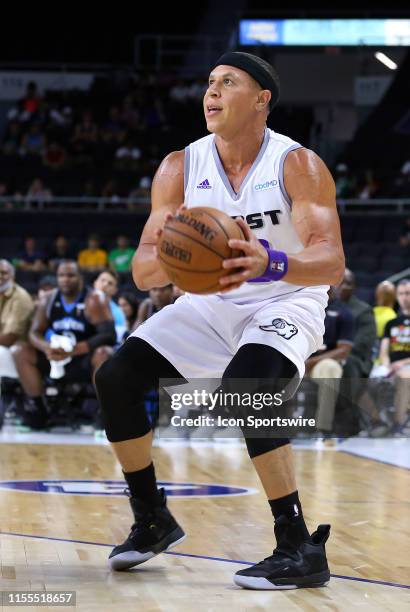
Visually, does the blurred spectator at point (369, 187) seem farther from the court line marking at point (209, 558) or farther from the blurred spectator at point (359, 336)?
the court line marking at point (209, 558)

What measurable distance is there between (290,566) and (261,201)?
123 centimetres

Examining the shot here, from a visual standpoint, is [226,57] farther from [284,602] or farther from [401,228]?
[401,228]

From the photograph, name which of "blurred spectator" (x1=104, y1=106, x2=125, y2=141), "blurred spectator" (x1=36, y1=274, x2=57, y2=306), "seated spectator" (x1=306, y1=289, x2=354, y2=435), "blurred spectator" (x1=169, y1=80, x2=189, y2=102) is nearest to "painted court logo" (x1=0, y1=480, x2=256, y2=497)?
"seated spectator" (x1=306, y1=289, x2=354, y2=435)

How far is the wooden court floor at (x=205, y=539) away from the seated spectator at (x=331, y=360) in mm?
1766

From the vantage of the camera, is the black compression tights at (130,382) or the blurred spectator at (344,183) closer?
the black compression tights at (130,382)

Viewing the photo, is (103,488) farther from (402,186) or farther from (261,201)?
(402,186)

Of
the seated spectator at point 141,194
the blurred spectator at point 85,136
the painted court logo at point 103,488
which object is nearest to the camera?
the painted court logo at point 103,488

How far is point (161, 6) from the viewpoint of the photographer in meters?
23.0

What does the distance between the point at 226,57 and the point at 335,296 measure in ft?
18.6

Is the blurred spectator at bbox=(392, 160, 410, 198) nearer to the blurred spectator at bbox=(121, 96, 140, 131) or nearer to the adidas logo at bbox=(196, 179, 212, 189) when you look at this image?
the blurred spectator at bbox=(121, 96, 140, 131)

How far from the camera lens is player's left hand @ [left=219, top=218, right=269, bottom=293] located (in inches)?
113

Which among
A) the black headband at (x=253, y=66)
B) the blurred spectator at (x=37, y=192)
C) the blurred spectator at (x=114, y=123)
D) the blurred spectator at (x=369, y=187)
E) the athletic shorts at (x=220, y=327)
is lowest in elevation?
the athletic shorts at (x=220, y=327)

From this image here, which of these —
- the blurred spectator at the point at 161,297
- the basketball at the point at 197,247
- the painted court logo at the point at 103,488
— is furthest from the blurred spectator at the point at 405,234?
the basketball at the point at 197,247

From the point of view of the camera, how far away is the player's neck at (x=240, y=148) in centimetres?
362
